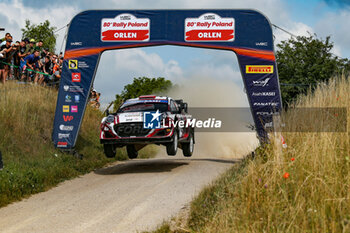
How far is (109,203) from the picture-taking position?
9.80 metres

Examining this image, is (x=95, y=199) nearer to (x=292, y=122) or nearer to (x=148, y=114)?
(x=148, y=114)

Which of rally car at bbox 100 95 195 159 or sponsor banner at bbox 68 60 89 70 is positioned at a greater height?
sponsor banner at bbox 68 60 89 70

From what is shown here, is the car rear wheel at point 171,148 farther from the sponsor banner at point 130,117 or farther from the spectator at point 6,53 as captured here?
the spectator at point 6,53

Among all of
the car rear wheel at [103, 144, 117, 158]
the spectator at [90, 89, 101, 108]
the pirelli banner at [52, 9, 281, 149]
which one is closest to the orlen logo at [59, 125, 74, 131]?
the pirelli banner at [52, 9, 281, 149]

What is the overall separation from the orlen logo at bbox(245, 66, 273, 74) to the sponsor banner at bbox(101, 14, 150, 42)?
3623 mm

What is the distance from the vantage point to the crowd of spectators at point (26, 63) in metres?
18.1

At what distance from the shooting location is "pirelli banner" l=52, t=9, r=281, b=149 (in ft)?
48.0

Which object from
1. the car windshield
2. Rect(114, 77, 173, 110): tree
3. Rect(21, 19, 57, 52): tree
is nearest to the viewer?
the car windshield

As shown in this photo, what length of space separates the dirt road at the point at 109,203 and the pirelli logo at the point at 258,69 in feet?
11.5

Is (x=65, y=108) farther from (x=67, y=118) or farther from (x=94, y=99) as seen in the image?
(x=94, y=99)

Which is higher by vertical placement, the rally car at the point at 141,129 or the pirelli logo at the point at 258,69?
the pirelli logo at the point at 258,69

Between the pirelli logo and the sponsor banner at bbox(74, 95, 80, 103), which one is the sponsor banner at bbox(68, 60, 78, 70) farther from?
the pirelli logo

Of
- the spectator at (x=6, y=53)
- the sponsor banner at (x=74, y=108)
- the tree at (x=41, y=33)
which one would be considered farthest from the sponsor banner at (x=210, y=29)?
the tree at (x=41, y=33)

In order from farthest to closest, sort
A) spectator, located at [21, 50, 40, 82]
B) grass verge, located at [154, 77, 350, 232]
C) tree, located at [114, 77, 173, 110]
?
tree, located at [114, 77, 173, 110]
spectator, located at [21, 50, 40, 82]
grass verge, located at [154, 77, 350, 232]
